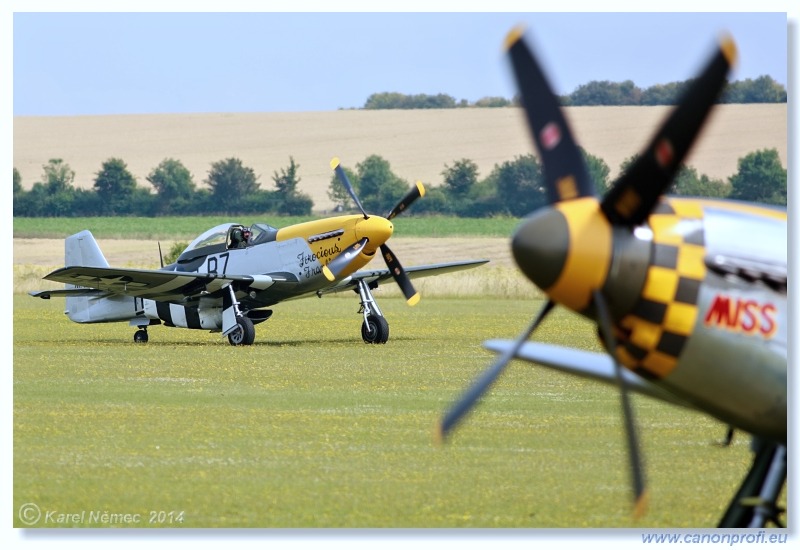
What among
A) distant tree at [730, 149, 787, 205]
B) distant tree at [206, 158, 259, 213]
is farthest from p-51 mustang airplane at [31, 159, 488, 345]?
distant tree at [206, 158, 259, 213]

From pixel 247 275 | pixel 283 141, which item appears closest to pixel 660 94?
pixel 247 275

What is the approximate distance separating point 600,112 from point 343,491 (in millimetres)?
32527

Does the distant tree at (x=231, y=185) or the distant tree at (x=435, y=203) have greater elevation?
the distant tree at (x=231, y=185)

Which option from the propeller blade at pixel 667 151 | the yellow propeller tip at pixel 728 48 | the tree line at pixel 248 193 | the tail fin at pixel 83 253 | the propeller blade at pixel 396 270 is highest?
the yellow propeller tip at pixel 728 48

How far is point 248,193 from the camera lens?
60250 millimetres

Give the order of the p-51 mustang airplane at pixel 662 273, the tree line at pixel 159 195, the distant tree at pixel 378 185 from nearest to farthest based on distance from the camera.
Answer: the p-51 mustang airplane at pixel 662 273
the tree line at pixel 159 195
the distant tree at pixel 378 185

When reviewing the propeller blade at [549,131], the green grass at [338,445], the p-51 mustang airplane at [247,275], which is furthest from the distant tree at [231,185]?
the propeller blade at [549,131]

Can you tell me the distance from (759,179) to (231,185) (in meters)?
29.5

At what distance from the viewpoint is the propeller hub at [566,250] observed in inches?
212

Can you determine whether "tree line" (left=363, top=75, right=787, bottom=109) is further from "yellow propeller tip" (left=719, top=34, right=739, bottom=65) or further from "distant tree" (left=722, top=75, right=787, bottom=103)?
"yellow propeller tip" (left=719, top=34, right=739, bottom=65)

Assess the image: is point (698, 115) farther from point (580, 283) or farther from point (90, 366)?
point (90, 366)

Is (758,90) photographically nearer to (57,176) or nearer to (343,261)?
(343,261)

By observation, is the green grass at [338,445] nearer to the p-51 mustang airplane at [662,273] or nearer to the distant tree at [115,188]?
the p-51 mustang airplane at [662,273]

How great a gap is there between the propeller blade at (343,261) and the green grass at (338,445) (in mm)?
1557
